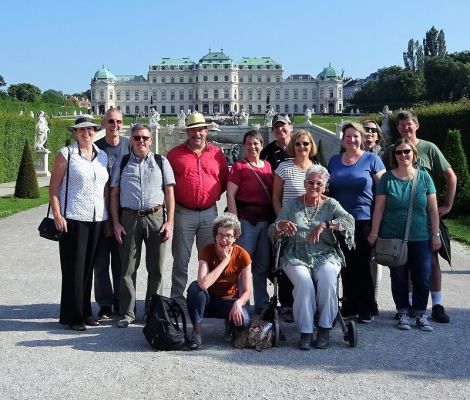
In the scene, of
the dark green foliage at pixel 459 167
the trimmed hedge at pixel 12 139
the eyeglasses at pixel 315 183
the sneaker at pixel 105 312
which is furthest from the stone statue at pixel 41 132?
the eyeglasses at pixel 315 183

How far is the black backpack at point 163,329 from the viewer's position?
3451 millimetres

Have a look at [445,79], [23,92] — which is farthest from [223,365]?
[23,92]

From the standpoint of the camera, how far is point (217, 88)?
3442 inches

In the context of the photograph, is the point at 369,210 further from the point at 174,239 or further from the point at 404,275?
the point at 174,239

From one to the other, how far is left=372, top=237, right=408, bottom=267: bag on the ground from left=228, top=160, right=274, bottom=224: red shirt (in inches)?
29.2

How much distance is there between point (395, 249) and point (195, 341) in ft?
4.45

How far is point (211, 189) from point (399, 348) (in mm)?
1492

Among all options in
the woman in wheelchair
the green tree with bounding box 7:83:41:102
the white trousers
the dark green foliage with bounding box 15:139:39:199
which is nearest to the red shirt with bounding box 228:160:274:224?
the woman in wheelchair

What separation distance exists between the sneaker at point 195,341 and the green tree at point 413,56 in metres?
67.0

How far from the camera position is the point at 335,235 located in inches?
146

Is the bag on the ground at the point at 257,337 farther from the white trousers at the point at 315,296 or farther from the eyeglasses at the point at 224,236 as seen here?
the eyeglasses at the point at 224,236

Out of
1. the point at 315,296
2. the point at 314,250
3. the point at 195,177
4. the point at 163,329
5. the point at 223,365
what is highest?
the point at 195,177

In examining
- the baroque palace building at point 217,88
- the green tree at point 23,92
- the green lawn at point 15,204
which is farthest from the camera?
the baroque palace building at point 217,88

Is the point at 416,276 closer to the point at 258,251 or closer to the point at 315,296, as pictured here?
the point at 315,296
